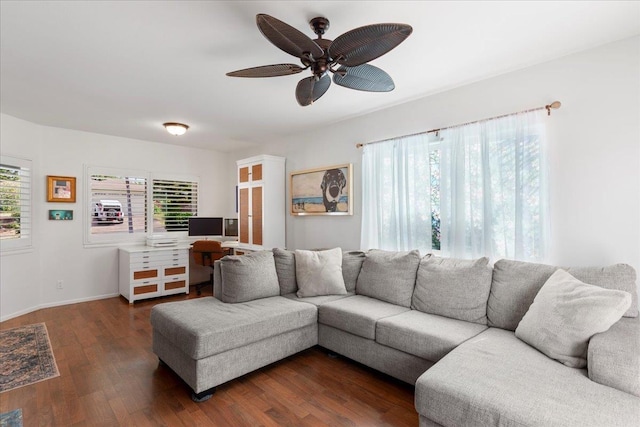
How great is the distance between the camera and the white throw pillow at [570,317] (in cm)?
171

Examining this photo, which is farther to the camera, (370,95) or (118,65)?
(370,95)

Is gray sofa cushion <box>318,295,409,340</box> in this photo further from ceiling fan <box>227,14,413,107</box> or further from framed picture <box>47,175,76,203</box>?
framed picture <box>47,175,76,203</box>

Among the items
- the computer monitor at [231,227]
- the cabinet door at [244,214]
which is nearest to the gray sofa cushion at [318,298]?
the cabinet door at [244,214]

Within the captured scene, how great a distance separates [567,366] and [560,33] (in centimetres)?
213

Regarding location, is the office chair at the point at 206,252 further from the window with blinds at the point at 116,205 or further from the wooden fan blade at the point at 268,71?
the wooden fan blade at the point at 268,71

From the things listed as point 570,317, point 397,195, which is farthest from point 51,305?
point 570,317

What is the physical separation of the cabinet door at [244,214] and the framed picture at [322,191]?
2.67 ft

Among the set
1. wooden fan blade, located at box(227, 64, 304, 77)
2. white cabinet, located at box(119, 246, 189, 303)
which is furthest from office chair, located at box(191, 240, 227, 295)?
wooden fan blade, located at box(227, 64, 304, 77)

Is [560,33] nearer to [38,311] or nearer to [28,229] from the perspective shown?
[28,229]

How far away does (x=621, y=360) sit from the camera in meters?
1.52

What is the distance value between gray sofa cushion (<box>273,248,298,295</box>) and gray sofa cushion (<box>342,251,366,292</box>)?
53cm

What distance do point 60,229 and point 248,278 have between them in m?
3.40

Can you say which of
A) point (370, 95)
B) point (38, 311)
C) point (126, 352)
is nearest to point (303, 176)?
point (370, 95)

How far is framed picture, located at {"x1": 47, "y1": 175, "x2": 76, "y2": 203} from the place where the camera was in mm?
4375
